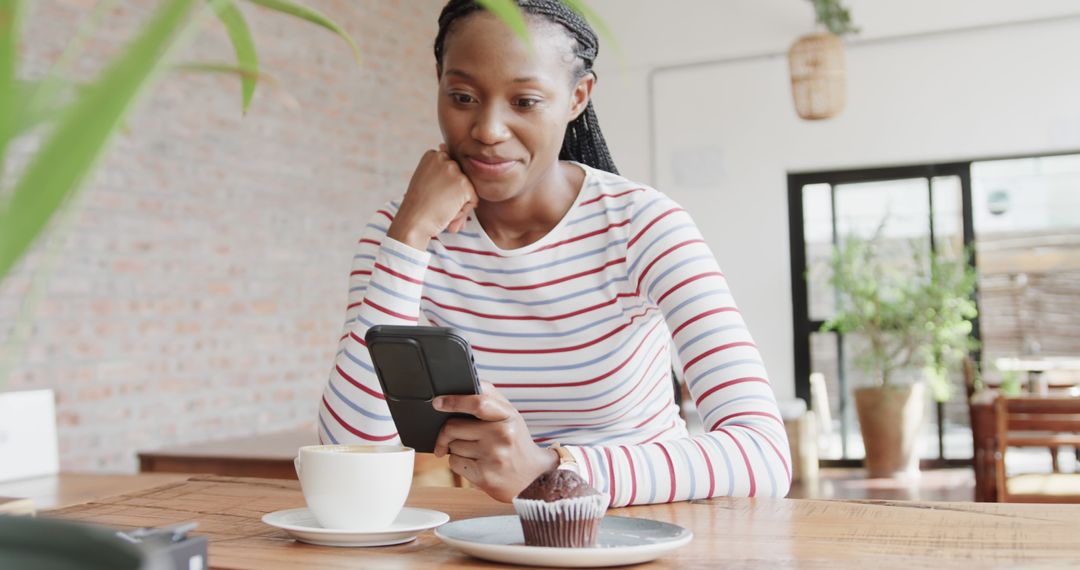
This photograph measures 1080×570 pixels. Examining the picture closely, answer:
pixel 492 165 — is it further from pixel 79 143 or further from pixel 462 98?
pixel 79 143

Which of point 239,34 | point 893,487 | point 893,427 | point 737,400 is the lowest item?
point 893,487

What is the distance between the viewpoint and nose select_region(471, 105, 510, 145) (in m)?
1.43

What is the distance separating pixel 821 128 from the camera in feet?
21.0

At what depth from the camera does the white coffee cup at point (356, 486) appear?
88 cm

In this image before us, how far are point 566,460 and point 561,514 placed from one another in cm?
30

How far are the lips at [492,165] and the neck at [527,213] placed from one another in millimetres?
77

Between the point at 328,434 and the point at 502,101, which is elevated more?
the point at 502,101

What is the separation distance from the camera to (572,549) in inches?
30.3

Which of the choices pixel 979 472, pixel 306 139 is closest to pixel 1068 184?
pixel 979 472

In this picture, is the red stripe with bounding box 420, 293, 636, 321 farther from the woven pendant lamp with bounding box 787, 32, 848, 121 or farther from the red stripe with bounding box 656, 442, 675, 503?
the woven pendant lamp with bounding box 787, 32, 848, 121

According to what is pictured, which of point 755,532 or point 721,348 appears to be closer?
point 755,532

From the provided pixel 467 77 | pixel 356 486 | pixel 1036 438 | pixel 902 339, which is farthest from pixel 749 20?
pixel 356 486

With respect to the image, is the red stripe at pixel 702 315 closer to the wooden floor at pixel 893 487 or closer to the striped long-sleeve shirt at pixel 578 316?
the striped long-sleeve shirt at pixel 578 316

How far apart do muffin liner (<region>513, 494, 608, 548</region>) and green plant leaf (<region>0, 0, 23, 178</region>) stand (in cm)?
59
